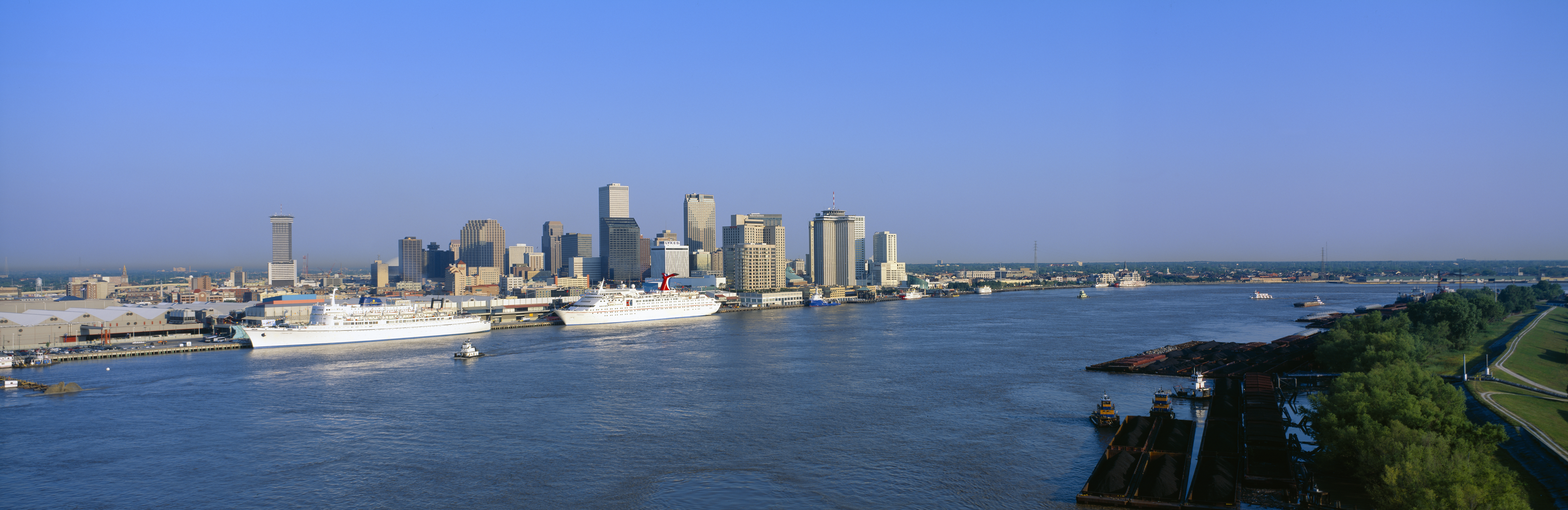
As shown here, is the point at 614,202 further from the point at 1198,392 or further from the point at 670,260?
the point at 1198,392

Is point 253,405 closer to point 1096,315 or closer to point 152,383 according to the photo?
point 152,383

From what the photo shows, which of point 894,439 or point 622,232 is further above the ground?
point 622,232

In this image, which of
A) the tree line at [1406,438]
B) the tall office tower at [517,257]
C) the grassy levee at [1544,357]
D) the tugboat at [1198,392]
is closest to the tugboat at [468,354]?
the tugboat at [1198,392]

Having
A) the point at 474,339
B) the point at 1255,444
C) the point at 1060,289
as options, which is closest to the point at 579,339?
the point at 474,339

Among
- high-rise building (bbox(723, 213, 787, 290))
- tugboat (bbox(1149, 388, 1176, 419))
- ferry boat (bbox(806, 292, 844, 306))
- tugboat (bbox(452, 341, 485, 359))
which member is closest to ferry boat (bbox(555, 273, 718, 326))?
tugboat (bbox(452, 341, 485, 359))

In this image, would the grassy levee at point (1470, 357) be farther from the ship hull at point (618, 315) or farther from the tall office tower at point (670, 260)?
the tall office tower at point (670, 260)

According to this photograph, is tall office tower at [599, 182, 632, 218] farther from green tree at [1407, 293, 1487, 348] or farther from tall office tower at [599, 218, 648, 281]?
green tree at [1407, 293, 1487, 348]

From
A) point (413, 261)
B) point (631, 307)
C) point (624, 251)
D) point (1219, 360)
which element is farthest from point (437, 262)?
point (1219, 360)
